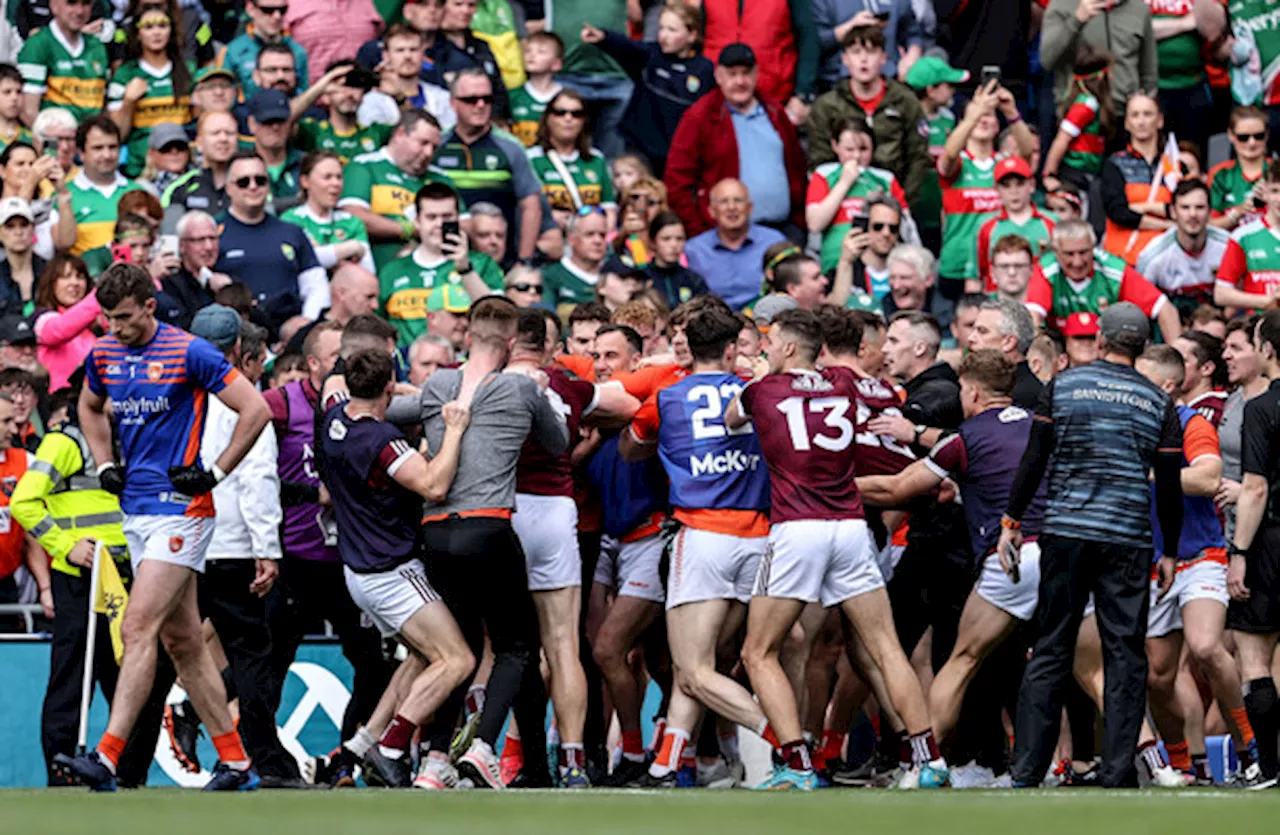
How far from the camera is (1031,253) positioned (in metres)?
16.6

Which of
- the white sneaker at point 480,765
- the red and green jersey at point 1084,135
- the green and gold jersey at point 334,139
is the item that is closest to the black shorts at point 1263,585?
the white sneaker at point 480,765

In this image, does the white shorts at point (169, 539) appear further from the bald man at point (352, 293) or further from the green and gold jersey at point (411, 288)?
the green and gold jersey at point (411, 288)

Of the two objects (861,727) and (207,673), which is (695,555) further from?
(861,727)

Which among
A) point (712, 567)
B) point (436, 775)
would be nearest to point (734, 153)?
point (712, 567)

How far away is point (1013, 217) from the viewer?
17516 millimetres

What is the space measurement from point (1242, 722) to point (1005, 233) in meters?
5.64

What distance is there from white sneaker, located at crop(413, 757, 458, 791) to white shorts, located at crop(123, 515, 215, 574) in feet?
4.89

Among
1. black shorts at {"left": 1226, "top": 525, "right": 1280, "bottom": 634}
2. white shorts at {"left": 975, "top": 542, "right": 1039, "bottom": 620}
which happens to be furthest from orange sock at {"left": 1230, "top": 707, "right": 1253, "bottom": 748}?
white shorts at {"left": 975, "top": 542, "right": 1039, "bottom": 620}

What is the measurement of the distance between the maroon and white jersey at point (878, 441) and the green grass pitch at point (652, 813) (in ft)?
7.72

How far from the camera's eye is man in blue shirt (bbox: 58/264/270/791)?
A: 10703 mm

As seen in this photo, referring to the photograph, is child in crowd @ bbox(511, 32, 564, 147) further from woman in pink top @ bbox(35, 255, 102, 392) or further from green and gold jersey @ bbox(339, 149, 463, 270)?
woman in pink top @ bbox(35, 255, 102, 392)

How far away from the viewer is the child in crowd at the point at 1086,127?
19297 millimetres

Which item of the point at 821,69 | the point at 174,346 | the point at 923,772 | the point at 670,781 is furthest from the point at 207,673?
the point at 821,69

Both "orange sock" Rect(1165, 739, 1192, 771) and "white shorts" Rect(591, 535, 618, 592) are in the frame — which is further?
"white shorts" Rect(591, 535, 618, 592)
